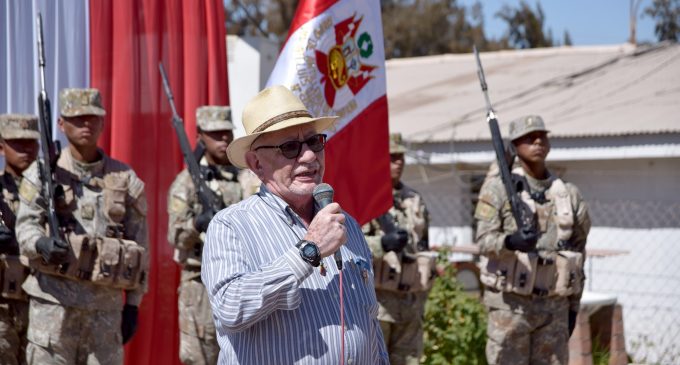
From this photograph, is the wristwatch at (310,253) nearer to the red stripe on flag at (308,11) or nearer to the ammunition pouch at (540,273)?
the red stripe on flag at (308,11)

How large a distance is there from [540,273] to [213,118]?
2533mm

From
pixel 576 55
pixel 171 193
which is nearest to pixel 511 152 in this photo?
pixel 171 193

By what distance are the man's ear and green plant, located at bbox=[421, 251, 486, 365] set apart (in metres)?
5.46

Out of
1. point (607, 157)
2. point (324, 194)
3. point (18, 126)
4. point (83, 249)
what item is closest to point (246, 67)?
point (607, 157)

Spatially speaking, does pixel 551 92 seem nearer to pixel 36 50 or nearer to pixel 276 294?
pixel 36 50

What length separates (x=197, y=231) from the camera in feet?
24.0

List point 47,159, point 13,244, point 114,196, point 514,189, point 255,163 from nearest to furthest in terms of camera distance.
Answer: point 255,163, point 47,159, point 114,196, point 13,244, point 514,189

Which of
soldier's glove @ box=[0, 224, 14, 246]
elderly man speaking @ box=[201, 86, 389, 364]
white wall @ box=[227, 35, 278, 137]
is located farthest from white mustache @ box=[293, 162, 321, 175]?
white wall @ box=[227, 35, 278, 137]

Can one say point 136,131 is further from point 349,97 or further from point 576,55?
point 576,55

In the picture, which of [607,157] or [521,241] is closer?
[521,241]

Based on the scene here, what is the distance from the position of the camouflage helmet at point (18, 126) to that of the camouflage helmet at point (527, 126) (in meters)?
3.25

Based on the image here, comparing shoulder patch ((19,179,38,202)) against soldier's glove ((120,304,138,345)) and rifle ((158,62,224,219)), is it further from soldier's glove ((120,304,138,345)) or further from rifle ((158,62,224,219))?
rifle ((158,62,224,219))

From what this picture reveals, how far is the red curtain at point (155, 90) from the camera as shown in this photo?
7.69 metres

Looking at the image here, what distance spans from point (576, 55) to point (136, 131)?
11206 millimetres
